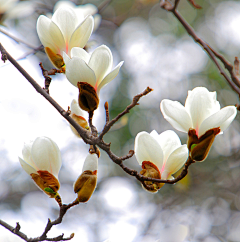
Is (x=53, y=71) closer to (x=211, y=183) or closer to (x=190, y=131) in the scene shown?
(x=190, y=131)

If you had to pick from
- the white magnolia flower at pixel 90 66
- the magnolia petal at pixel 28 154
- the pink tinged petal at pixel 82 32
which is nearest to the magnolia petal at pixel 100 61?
the white magnolia flower at pixel 90 66

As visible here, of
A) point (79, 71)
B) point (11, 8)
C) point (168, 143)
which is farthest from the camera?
point (11, 8)

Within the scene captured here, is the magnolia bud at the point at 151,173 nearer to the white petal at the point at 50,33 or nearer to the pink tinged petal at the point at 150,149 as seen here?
the pink tinged petal at the point at 150,149

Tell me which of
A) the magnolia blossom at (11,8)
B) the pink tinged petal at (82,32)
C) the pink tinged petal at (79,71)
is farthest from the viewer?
the magnolia blossom at (11,8)

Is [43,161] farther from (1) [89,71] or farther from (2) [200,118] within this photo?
(2) [200,118]

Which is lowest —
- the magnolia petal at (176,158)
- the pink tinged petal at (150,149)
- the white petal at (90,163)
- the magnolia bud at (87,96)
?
the magnolia petal at (176,158)

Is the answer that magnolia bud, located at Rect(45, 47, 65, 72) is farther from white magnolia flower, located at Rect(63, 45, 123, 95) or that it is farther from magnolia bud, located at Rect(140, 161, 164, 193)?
magnolia bud, located at Rect(140, 161, 164, 193)

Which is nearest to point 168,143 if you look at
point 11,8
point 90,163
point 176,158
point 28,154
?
point 176,158
